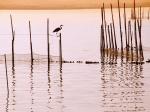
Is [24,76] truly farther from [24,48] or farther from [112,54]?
[24,48]

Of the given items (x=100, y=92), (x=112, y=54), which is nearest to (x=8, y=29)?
(x=112, y=54)

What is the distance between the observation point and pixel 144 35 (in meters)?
78.7

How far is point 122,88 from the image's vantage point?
2394 cm

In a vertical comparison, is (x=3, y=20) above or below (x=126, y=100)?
above

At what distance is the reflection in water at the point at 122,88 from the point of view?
18644mm

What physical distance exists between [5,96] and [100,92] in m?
3.51

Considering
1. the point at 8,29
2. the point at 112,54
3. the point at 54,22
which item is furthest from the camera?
the point at 54,22

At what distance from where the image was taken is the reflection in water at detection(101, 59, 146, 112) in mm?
18644

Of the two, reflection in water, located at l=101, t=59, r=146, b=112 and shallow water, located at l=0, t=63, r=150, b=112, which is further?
shallow water, located at l=0, t=63, r=150, b=112

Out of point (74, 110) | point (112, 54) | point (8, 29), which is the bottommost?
point (74, 110)

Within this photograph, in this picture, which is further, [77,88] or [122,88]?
[77,88]

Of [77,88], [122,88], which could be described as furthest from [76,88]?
[122,88]

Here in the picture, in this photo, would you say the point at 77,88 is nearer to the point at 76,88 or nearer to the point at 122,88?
the point at 76,88

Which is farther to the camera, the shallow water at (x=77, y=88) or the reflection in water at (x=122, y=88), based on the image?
the shallow water at (x=77, y=88)
